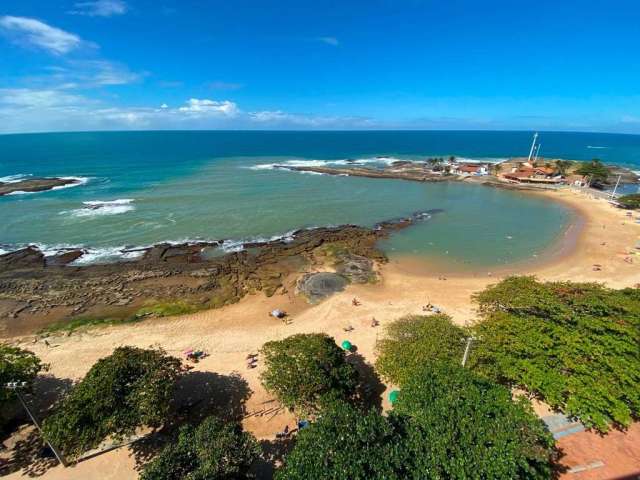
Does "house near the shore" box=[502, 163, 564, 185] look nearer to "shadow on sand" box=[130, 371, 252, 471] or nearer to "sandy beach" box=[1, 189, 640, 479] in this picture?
"sandy beach" box=[1, 189, 640, 479]

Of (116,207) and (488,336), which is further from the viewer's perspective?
(116,207)

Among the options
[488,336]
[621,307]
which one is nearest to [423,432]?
[488,336]

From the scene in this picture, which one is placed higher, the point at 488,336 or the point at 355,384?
the point at 488,336

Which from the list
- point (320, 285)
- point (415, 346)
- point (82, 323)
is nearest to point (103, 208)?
point (82, 323)

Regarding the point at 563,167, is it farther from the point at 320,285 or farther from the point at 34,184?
the point at 34,184

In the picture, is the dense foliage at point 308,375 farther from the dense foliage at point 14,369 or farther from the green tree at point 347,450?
the dense foliage at point 14,369

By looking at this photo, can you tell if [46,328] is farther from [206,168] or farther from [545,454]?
[206,168]
